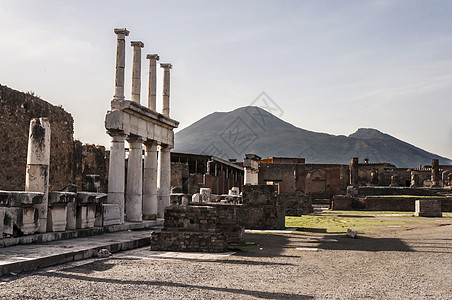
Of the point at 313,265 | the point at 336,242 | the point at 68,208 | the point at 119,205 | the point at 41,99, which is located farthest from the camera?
the point at 41,99

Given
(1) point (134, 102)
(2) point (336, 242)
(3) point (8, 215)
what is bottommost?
(2) point (336, 242)

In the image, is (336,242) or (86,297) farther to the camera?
(336,242)

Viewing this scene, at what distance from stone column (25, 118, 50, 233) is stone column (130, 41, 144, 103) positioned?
481cm

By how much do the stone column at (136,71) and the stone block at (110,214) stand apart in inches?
135

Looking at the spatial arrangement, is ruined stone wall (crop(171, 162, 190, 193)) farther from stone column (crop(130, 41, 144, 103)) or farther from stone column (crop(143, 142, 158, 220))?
stone column (crop(130, 41, 144, 103))

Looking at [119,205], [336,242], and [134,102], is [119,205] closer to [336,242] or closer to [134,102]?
[134,102]

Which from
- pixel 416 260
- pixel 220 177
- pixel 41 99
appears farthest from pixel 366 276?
pixel 220 177

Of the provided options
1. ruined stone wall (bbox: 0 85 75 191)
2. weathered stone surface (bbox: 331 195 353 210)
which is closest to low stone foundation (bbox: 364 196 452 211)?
weathered stone surface (bbox: 331 195 353 210)

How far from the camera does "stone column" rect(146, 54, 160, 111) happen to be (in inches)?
640

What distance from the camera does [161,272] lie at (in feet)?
23.4

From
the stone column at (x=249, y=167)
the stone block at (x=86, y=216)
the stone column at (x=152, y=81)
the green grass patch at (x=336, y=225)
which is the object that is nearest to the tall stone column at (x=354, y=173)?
the stone column at (x=249, y=167)

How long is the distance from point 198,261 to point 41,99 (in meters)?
12.9

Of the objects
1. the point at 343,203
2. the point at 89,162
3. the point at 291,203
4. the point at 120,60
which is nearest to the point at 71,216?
the point at 120,60

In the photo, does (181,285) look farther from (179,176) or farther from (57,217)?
(179,176)
